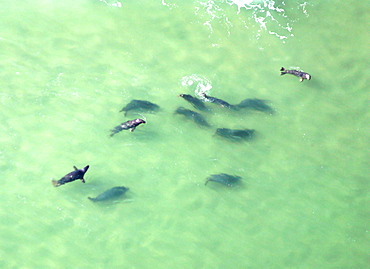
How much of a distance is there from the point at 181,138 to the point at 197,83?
1.92 m

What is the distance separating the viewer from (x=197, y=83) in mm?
12438

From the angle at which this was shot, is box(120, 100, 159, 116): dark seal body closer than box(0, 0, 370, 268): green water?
No

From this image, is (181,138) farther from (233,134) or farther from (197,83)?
(197,83)

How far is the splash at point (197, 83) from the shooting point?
12.3m

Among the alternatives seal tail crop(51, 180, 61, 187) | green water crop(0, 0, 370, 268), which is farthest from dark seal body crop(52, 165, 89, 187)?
green water crop(0, 0, 370, 268)

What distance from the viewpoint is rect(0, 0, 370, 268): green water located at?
10.4m

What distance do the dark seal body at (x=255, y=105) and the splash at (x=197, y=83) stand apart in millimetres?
1111

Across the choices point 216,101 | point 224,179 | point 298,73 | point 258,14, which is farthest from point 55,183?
point 258,14

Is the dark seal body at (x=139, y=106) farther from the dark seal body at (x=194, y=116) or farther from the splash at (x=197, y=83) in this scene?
the splash at (x=197, y=83)

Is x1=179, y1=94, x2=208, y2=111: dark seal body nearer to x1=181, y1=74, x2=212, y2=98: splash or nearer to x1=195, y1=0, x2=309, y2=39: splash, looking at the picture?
x1=181, y1=74, x2=212, y2=98: splash

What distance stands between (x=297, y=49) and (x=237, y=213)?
19.3 feet

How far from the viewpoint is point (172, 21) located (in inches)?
539

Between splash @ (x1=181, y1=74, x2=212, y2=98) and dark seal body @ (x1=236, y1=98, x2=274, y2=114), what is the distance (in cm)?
111

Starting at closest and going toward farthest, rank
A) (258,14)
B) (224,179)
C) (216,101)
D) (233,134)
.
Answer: (224,179), (233,134), (216,101), (258,14)
